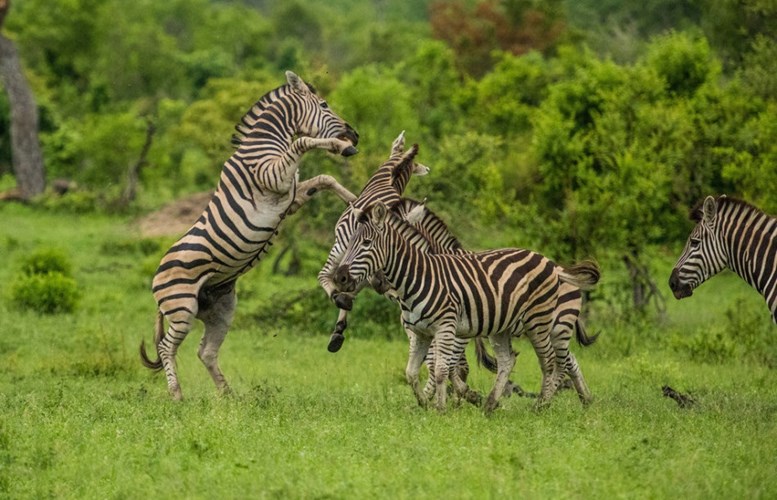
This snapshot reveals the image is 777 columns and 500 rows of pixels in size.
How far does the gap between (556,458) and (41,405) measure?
4943 mm

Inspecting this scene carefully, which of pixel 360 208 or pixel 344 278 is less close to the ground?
pixel 360 208

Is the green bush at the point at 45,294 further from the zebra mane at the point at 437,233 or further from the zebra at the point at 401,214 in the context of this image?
the zebra mane at the point at 437,233

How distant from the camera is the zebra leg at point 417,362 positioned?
36.9ft

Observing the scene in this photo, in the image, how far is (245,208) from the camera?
12.2 meters

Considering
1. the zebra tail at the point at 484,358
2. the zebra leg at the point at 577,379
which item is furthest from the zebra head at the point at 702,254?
the zebra tail at the point at 484,358

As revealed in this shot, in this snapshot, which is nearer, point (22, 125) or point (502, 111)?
point (502, 111)

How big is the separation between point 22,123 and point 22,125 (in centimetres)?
6

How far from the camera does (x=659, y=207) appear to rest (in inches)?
774

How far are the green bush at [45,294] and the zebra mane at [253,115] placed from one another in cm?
732

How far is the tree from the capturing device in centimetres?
3306

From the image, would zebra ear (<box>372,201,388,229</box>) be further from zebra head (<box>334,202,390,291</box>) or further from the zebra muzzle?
the zebra muzzle

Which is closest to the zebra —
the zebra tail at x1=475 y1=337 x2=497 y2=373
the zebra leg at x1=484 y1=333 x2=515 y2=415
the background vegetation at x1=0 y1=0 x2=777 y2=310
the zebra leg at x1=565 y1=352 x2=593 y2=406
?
the zebra tail at x1=475 y1=337 x2=497 y2=373

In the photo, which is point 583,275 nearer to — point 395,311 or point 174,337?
point 174,337

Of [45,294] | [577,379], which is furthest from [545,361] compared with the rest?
[45,294]
